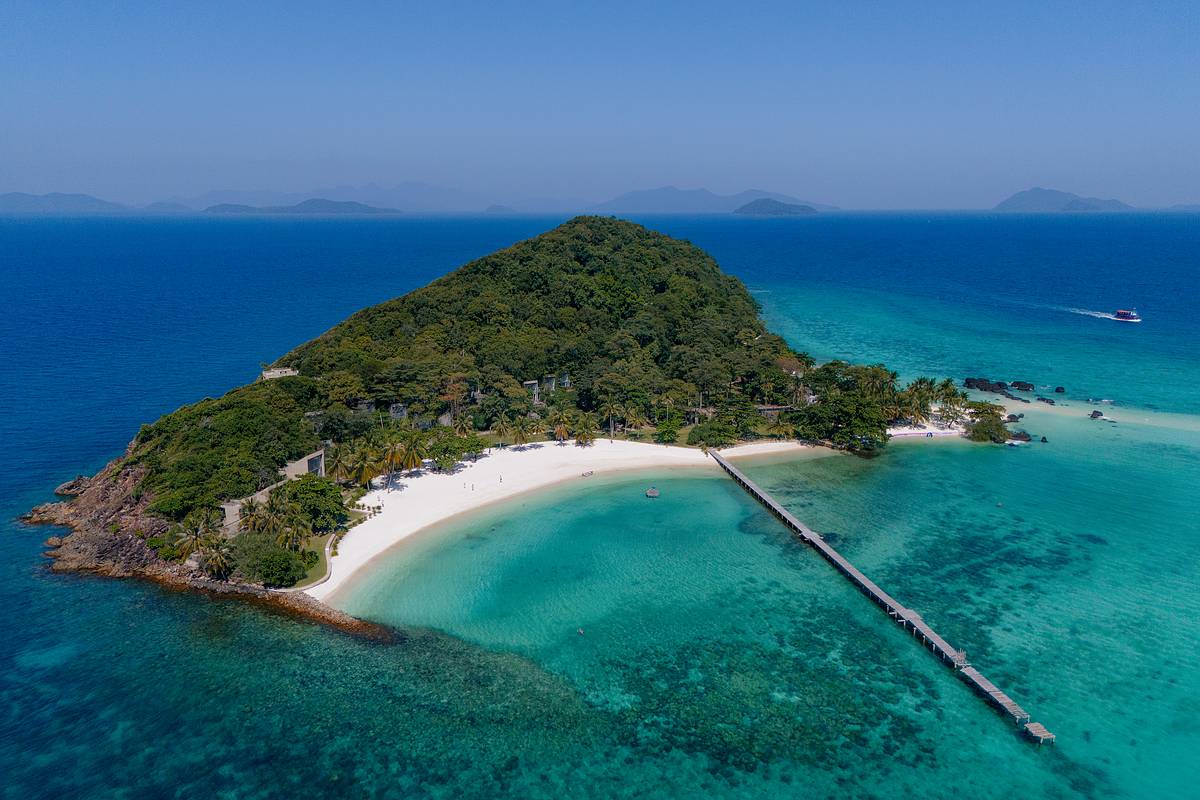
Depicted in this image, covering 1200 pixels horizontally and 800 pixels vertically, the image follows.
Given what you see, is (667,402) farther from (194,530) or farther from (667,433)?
(194,530)

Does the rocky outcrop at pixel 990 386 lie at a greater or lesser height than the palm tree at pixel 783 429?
greater

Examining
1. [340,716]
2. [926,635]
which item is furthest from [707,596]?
[340,716]

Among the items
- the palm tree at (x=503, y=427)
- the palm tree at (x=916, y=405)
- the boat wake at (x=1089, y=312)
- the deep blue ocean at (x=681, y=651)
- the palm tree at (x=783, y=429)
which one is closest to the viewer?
the deep blue ocean at (x=681, y=651)

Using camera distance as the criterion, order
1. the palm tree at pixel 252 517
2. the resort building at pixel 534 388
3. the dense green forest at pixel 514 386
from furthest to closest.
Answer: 1. the resort building at pixel 534 388
2. the dense green forest at pixel 514 386
3. the palm tree at pixel 252 517

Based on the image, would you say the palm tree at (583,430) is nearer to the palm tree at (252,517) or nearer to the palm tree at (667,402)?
the palm tree at (667,402)

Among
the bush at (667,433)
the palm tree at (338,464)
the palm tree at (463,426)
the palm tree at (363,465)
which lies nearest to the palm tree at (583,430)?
the bush at (667,433)

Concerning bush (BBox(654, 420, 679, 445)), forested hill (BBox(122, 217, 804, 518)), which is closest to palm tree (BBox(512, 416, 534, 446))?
forested hill (BBox(122, 217, 804, 518))

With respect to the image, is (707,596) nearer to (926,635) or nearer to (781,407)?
(926,635)
